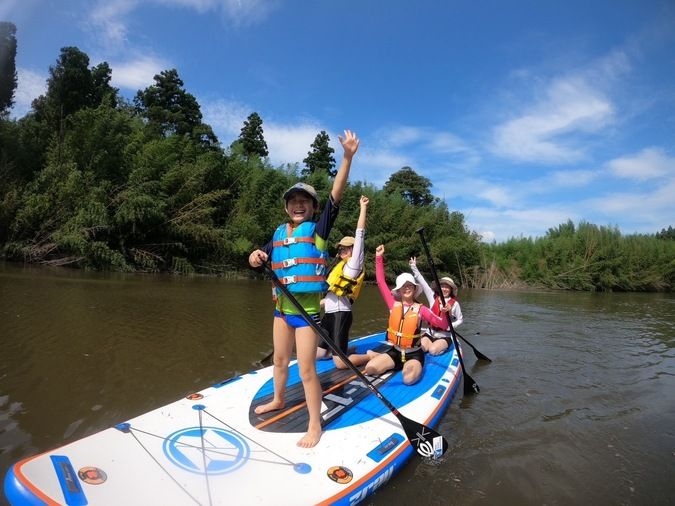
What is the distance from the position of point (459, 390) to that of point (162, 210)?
568 inches

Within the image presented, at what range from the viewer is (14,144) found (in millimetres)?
15570

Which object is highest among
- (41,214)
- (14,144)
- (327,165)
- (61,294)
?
(327,165)

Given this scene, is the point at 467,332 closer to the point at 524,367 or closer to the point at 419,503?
the point at 524,367

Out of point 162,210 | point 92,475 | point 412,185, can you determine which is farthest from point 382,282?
point 412,185

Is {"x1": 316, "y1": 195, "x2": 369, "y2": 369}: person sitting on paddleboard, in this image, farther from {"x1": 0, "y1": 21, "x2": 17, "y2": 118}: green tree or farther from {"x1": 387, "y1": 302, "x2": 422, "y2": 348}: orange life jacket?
{"x1": 0, "y1": 21, "x2": 17, "y2": 118}: green tree

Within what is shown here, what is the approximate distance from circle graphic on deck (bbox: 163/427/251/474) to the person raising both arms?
40 cm

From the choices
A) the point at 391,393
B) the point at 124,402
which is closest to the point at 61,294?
the point at 124,402

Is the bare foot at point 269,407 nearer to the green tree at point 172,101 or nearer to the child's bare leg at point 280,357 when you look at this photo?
the child's bare leg at point 280,357

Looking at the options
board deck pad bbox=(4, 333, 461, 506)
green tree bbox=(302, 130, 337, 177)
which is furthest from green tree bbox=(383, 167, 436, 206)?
board deck pad bbox=(4, 333, 461, 506)

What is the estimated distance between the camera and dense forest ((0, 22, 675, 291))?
47.0 ft

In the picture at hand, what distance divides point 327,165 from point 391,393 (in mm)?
30920

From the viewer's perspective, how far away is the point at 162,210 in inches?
637

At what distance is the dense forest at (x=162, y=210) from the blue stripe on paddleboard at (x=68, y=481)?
44.9 ft

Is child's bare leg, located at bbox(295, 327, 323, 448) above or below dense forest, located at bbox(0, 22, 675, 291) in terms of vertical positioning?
below
